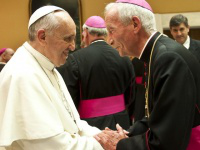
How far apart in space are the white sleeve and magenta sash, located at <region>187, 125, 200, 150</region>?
0.66 m

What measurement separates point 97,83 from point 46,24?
5.34ft

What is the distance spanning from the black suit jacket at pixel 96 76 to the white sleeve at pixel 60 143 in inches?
64.1

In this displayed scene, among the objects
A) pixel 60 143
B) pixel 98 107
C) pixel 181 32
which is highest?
pixel 181 32

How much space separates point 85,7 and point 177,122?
20.6 feet

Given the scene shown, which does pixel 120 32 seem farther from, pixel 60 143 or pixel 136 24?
pixel 60 143

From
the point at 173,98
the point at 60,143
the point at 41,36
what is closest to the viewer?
the point at 173,98

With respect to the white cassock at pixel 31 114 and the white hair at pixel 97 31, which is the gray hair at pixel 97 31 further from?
the white cassock at pixel 31 114

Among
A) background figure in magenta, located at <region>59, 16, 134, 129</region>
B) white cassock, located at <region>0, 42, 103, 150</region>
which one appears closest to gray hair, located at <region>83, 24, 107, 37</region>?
background figure in magenta, located at <region>59, 16, 134, 129</region>

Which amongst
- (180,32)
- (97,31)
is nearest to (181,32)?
(180,32)

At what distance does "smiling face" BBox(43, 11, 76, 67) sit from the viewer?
248 centimetres

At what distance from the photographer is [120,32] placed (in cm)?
229

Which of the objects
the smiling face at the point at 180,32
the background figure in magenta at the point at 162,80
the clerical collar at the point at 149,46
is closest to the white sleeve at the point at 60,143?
the background figure in magenta at the point at 162,80

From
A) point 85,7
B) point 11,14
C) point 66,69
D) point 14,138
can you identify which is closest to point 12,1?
point 11,14

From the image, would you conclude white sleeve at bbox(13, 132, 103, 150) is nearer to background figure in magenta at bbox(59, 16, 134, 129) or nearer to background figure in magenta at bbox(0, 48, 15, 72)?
background figure in magenta at bbox(59, 16, 134, 129)
